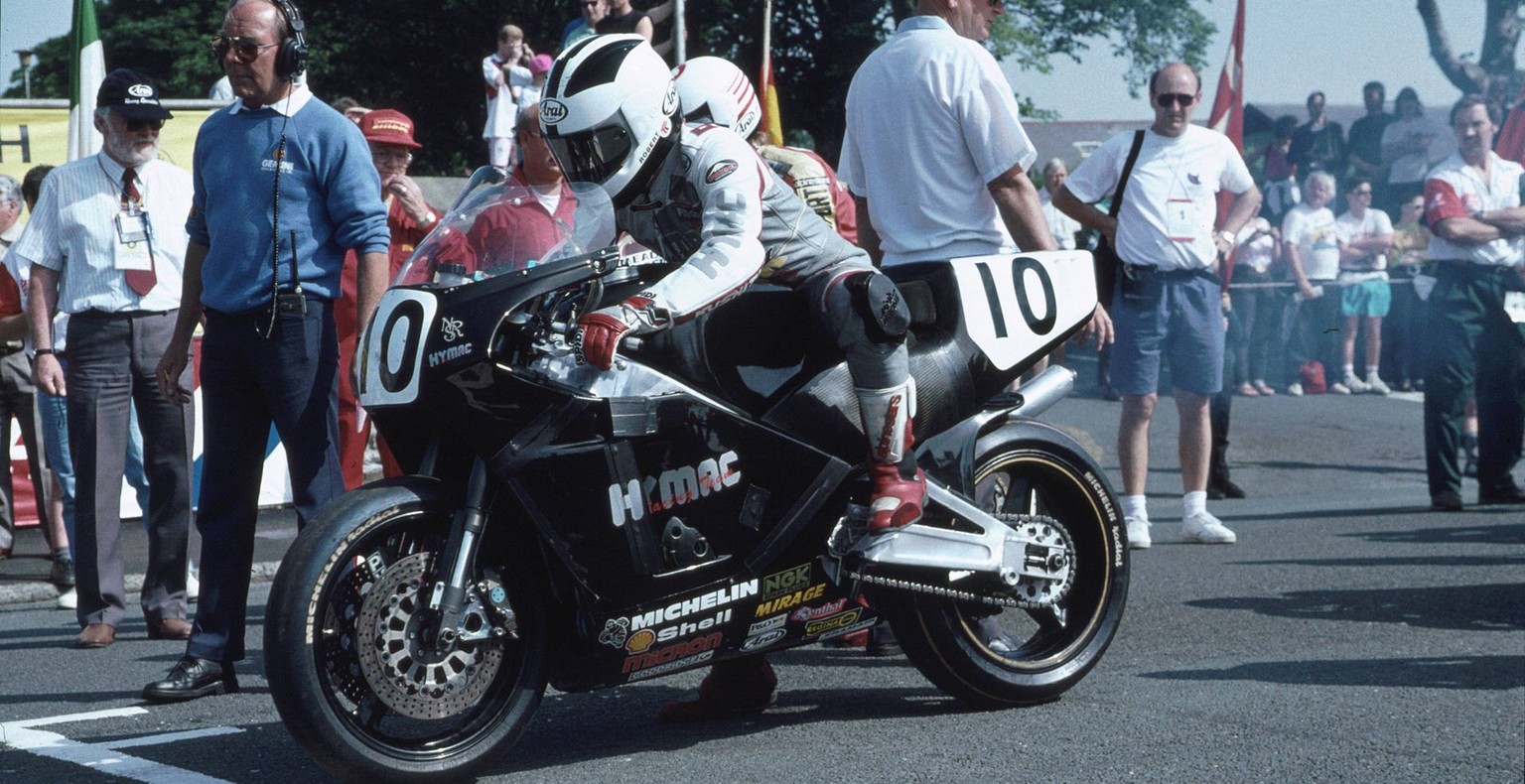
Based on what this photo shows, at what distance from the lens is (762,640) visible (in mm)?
4922

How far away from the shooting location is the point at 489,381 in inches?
173

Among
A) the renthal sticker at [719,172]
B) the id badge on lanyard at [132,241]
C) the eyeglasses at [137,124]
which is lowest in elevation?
the id badge on lanyard at [132,241]

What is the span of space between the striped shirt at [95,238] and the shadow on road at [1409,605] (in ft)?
13.8

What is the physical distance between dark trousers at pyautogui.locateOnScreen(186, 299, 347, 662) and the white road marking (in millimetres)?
406

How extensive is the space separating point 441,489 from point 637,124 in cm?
101

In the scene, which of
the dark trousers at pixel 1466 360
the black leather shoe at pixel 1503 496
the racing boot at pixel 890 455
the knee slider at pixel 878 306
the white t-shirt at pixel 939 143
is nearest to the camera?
the knee slider at pixel 878 306

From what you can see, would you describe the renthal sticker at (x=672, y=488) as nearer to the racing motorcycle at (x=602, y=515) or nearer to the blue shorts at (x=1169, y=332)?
the racing motorcycle at (x=602, y=515)

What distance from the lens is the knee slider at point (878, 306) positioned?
191 inches

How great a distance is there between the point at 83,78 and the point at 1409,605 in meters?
7.67

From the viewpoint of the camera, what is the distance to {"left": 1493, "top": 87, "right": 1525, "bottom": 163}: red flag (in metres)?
12.7

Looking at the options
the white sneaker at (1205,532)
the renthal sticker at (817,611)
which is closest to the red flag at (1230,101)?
the white sneaker at (1205,532)

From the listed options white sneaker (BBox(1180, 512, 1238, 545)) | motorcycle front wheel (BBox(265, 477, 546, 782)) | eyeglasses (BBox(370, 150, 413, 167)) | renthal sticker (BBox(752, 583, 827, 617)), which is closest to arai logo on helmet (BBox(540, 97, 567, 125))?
motorcycle front wheel (BBox(265, 477, 546, 782))

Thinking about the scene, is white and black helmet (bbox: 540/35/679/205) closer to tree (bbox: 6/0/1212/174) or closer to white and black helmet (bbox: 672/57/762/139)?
white and black helmet (bbox: 672/57/762/139)

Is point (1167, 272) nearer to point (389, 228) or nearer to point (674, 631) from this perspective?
point (389, 228)
